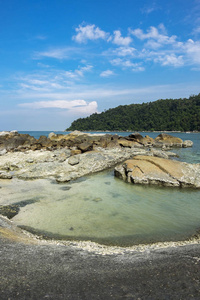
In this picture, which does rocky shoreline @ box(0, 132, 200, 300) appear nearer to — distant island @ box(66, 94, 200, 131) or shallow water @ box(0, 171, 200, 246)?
→ shallow water @ box(0, 171, 200, 246)

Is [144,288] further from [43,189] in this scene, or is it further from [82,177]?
[82,177]

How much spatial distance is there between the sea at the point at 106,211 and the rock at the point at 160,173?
0.60 metres

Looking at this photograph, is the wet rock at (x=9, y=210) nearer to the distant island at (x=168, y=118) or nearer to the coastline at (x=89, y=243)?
the coastline at (x=89, y=243)

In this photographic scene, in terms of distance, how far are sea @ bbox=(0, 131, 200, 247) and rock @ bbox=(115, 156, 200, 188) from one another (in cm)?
60

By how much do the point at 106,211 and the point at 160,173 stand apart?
19.2 feet

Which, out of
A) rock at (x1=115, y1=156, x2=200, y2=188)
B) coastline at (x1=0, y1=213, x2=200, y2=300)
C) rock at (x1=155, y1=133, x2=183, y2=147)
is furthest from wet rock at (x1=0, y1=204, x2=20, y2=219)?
rock at (x1=155, y1=133, x2=183, y2=147)

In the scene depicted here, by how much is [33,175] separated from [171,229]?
11291 mm

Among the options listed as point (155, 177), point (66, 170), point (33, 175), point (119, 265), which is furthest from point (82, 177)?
point (119, 265)

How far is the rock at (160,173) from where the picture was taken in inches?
494

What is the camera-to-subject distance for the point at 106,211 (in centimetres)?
884

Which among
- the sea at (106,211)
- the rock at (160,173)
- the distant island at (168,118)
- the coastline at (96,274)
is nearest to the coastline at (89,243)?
the sea at (106,211)

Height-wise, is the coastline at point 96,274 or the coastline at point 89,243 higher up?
the coastline at point 96,274

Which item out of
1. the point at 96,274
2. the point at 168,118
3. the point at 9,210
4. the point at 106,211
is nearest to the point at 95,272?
the point at 96,274

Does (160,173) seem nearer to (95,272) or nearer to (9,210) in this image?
(9,210)
